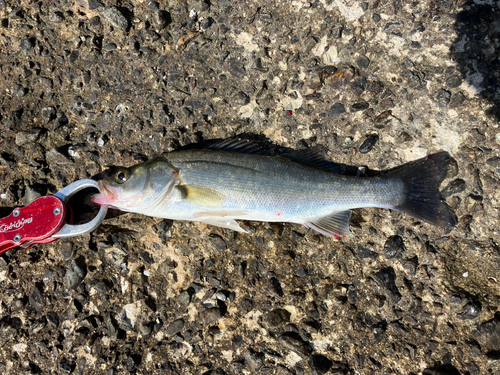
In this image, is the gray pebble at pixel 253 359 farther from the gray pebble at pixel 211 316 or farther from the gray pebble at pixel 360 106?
the gray pebble at pixel 360 106

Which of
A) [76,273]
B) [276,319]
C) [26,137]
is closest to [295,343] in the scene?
[276,319]

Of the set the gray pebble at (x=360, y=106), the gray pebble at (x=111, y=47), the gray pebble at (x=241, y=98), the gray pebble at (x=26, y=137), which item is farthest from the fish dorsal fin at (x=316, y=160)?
the gray pebble at (x=26, y=137)

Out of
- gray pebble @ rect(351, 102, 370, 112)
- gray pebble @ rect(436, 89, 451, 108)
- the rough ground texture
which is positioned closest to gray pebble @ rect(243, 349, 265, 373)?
the rough ground texture

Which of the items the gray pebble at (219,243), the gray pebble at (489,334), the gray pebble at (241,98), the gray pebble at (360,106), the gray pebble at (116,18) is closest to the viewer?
the gray pebble at (489,334)

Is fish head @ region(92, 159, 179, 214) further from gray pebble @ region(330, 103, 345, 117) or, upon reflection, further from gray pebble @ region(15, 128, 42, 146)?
gray pebble @ region(330, 103, 345, 117)

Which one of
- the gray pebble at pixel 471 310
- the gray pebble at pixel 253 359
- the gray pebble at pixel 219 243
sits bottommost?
the gray pebble at pixel 253 359
